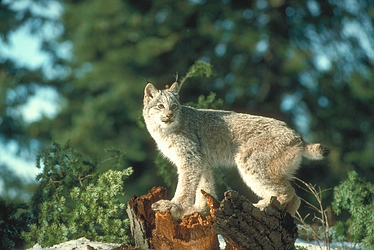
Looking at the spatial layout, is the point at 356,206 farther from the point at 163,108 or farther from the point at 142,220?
the point at 142,220

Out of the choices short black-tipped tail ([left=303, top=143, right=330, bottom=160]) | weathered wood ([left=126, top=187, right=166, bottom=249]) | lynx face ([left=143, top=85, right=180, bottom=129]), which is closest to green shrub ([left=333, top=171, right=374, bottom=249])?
short black-tipped tail ([left=303, top=143, right=330, bottom=160])

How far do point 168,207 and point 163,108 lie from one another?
60.6 inches

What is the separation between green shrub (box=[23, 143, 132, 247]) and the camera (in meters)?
8.73

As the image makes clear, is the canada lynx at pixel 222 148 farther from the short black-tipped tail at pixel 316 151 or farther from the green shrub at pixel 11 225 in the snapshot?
the green shrub at pixel 11 225

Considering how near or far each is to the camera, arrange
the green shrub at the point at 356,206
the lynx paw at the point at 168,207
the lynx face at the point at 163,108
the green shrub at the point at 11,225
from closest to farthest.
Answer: the lynx paw at the point at 168,207
the lynx face at the point at 163,108
the green shrub at the point at 356,206
the green shrub at the point at 11,225

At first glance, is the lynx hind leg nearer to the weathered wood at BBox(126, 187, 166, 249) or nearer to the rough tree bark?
the rough tree bark

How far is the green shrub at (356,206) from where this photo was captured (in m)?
8.66

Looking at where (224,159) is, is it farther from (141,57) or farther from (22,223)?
(141,57)

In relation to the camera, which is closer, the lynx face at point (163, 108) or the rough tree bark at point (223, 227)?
the rough tree bark at point (223, 227)

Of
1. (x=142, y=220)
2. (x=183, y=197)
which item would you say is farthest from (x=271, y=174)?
(x=142, y=220)

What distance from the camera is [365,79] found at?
20359mm

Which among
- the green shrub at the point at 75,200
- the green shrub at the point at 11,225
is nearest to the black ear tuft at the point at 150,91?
the green shrub at the point at 75,200

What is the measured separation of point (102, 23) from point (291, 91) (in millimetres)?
7271

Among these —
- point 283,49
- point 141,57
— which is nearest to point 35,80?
point 141,57
